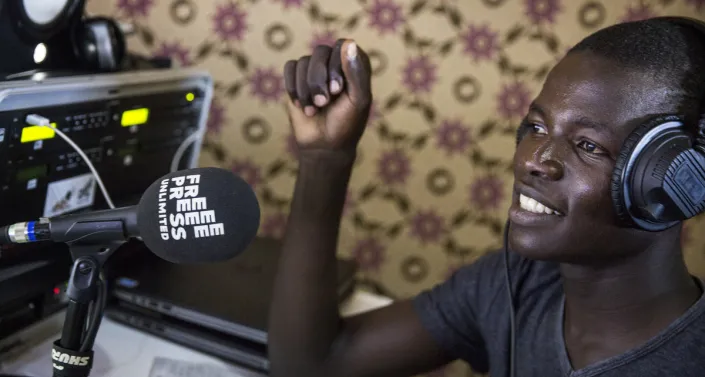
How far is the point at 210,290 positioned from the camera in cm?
96

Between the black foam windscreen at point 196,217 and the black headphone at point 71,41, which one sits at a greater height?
the black headphone at point 71,41

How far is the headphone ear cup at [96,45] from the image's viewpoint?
913 millimetres

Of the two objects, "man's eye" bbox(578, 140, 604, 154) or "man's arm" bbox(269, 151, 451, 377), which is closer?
"man's eye" bbox(578, 140, 604, 154)

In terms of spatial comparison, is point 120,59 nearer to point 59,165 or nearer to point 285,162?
point 59,165

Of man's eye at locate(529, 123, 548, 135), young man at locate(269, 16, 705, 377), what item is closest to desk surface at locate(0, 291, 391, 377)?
young man at locate(269, 16, 705, 377)

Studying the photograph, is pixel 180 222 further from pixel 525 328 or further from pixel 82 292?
pixel 525 328

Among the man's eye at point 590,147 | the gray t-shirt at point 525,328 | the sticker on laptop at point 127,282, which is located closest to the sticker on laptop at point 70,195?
the sticker on laptop at point 127,282

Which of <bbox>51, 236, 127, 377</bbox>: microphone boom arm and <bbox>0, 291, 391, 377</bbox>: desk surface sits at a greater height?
<bbox>51, 236, 127, 377</bbox>: microphone boom arm

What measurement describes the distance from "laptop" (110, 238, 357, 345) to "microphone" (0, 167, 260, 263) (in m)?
0.35

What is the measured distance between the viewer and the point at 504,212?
4.77 feet

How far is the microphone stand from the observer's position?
58 cm

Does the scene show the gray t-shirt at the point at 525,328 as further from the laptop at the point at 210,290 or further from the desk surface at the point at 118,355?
the desk surface at the point at 118,355

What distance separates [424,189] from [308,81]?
2.39 ft

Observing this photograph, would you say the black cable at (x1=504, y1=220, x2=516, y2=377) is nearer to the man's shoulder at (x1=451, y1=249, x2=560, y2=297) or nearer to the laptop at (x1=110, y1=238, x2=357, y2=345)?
the man's shoulder at (x1=451, y1=249, x2=560, y2=297)
